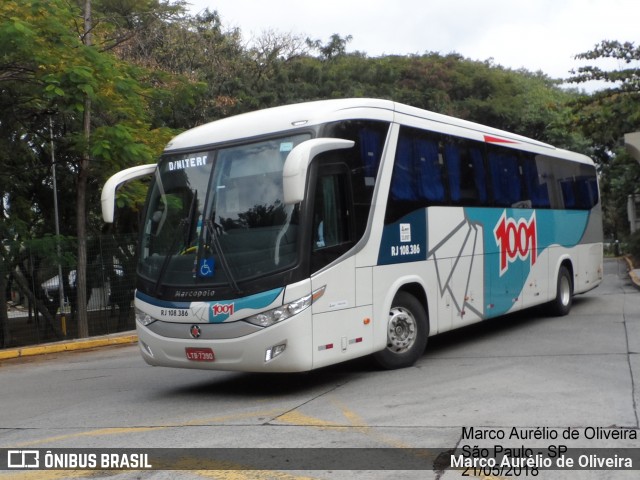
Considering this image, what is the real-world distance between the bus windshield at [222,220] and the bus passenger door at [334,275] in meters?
0.41

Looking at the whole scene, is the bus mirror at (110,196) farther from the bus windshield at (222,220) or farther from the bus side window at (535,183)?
the bus side window at (535,183)

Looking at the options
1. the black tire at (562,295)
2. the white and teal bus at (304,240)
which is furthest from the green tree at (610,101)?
the white and teal bus at (304,240)

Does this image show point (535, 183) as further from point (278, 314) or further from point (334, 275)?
point (278, 314)

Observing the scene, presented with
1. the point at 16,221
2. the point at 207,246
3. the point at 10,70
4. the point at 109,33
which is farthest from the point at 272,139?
the point at 109,33

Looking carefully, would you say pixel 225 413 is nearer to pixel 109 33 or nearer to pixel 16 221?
pixel 16 221

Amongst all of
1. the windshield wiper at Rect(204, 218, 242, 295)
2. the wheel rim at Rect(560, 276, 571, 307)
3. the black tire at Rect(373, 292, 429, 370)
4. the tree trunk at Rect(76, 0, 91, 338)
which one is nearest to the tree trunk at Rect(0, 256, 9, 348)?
the tree trunk at Rect(76, 0, 91, 338)

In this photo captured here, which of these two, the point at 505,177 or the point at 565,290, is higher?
the point at 505,177

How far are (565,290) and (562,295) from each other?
0.23 metres

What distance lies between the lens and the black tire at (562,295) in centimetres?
1517

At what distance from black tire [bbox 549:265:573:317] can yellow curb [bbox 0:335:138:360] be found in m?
8.98

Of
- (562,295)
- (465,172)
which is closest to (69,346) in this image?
(465,172)

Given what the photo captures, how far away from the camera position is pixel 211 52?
27.1 metres

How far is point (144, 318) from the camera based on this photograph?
916 cm

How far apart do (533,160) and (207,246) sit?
7753mm
